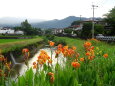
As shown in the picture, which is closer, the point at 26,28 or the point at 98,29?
the point at 98,29

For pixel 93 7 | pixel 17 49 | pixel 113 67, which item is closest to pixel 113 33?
pixel 93 7

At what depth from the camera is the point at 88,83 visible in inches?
173

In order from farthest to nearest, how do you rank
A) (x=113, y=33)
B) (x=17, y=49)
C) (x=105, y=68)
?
(x=113, y=33), (x=17, y=49), (x=105, y=68)

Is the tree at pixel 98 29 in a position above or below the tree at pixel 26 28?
above

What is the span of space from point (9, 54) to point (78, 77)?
63.7 ft

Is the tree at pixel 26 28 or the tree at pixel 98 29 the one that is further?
the tree at pixel 26 28

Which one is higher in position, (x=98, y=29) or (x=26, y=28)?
(x=98, y=29)

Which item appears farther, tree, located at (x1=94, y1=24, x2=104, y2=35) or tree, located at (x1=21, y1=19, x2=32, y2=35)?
tree, located at (x1=21, y1=19, x2=32, y2=35)

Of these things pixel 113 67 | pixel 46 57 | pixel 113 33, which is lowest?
pixel 113 33

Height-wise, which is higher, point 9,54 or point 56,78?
point 56,78

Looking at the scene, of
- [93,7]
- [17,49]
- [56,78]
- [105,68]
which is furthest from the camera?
[93,7]

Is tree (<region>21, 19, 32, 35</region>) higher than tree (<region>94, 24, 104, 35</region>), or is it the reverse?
tree (<region>94, 24, 104, 35</region>)

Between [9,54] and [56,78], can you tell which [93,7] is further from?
[56,78]

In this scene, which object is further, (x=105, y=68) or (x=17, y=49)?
(x=17, y=49)
